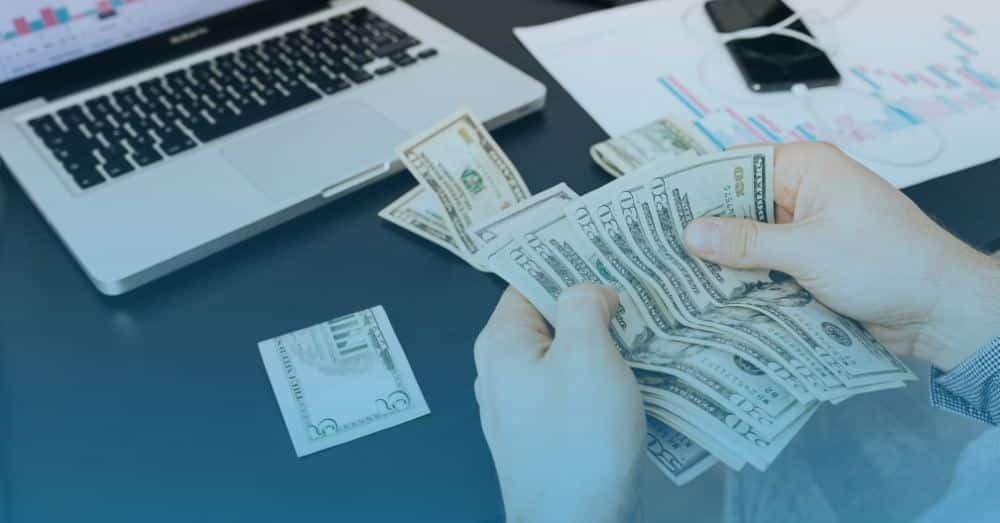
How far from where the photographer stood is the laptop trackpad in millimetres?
776

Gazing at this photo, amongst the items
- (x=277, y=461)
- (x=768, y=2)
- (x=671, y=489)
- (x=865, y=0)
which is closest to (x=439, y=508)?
(x=277, y=461)

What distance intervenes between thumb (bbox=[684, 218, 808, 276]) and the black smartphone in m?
0.32

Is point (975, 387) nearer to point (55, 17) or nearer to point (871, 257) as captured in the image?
point (871, 257)

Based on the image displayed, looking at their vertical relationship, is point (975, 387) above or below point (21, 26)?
below

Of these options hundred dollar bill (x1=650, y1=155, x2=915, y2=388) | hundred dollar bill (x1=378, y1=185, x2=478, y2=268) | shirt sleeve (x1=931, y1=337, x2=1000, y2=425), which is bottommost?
shirt sleeve (x1=931, y1=337, x2=1000, y2=425)

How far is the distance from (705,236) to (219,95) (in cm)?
49

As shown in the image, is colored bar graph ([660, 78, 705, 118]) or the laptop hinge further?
colored bar graph ([660, 78, 705, 118])

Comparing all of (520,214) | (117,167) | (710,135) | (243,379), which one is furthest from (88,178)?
(710,135)

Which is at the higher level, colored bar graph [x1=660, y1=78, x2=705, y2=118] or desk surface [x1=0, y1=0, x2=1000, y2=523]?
colored bar graph [x1=660, y1=78, x2=705, y2=118]

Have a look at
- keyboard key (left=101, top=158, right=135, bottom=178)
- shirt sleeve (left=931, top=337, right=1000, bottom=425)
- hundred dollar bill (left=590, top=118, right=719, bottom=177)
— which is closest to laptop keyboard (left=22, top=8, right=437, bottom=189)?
keyboard key (left=101, top=158, right=135, bottom=178)

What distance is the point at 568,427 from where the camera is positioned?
0.55m

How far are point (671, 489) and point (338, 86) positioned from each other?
496mm

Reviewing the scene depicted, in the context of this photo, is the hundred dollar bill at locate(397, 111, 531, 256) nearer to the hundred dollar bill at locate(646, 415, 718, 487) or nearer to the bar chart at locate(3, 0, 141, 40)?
the hundred dollar bill at locate(646, 415, 718, 487)

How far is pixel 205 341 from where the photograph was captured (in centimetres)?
67
